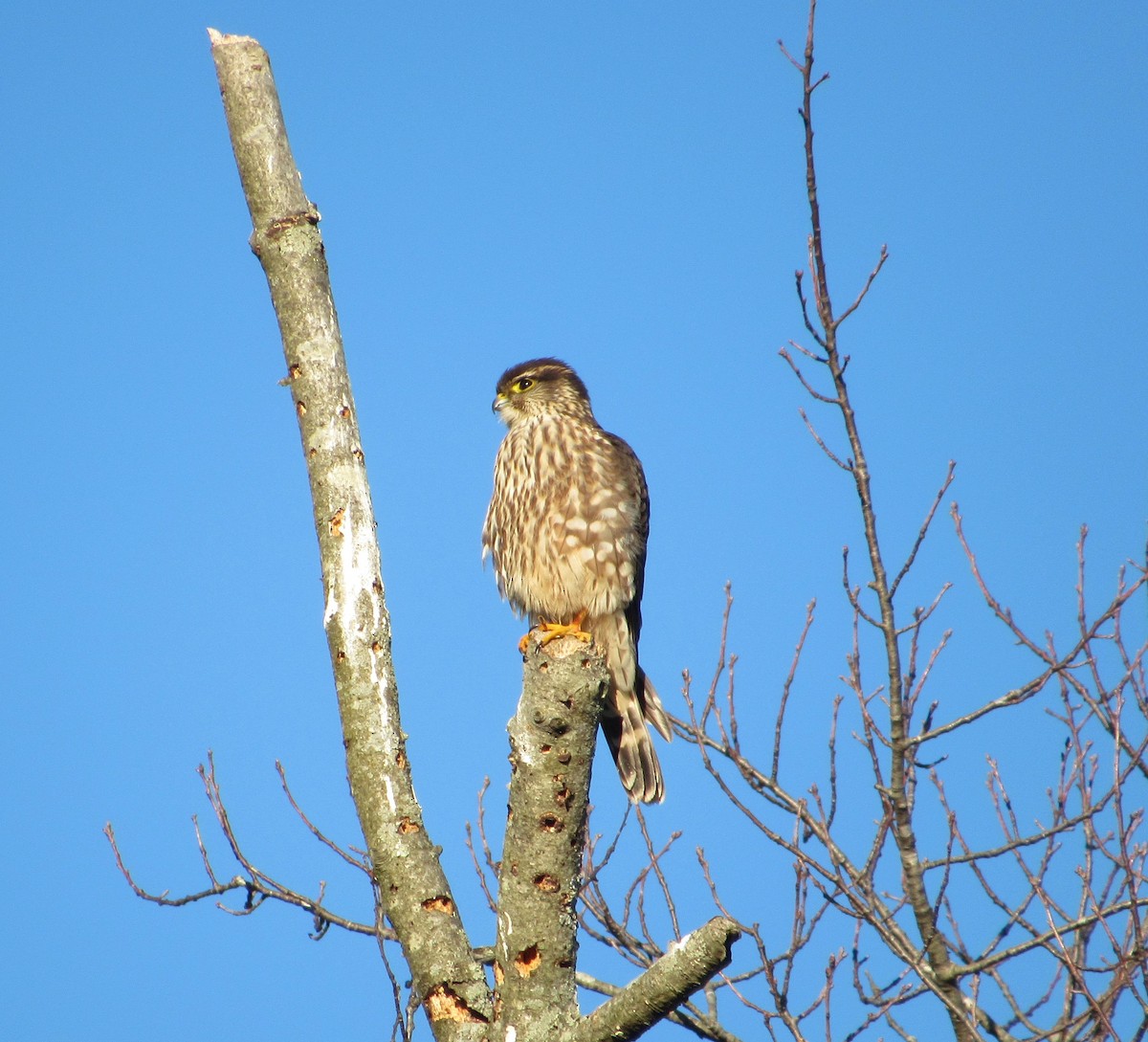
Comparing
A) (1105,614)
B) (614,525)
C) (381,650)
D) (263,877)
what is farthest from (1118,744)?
(263,877)

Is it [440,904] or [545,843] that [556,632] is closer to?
[545,843]

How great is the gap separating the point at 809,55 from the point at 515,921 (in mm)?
2368

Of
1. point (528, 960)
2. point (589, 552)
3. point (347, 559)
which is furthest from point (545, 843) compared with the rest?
point (589, 552)

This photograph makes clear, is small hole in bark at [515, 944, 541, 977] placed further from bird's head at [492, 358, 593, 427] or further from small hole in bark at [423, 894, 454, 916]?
bird's head at [492, 358, 593, 427]

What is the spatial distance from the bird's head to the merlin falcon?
30 centimetres

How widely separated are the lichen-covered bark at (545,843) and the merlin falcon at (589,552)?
149 centimetres

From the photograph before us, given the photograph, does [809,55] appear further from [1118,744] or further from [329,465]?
[1118,744]

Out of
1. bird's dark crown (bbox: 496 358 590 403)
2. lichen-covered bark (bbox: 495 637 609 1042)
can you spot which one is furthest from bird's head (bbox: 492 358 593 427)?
lichen-covered bark (bbox: 495 637 609 1042)

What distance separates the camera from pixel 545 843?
2.78 meters

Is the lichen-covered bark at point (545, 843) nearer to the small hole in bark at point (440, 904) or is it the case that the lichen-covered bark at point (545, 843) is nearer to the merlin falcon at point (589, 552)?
the small hole in bark at point (440, 904)

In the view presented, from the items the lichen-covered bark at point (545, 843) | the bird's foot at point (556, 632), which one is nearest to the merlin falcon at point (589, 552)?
the bird's foot at point (556, 632)

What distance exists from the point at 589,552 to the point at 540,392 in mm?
1046

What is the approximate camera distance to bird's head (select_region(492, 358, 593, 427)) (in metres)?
5.35

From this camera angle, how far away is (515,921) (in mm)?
2723
